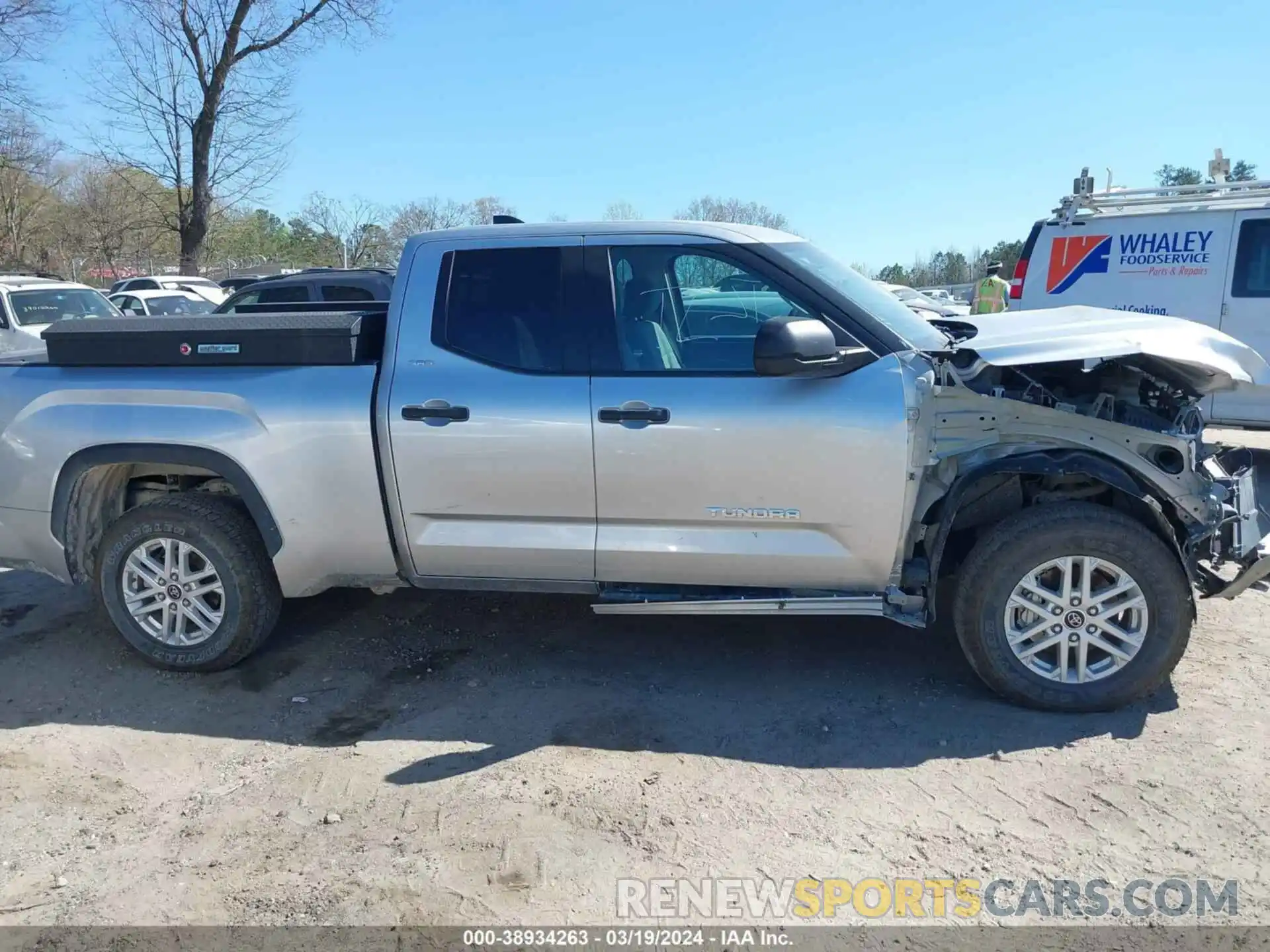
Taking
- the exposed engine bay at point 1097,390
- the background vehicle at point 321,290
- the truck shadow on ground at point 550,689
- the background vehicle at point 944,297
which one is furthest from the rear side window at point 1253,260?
the background vehicle at point 944,297

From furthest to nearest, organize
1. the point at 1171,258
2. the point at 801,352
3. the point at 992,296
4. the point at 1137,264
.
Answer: the point at 992,296
the point at 1137,264
the point at 1171,258
the point at 801,352

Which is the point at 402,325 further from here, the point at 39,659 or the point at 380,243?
the point at 380,243

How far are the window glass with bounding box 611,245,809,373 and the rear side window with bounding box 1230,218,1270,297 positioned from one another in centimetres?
613

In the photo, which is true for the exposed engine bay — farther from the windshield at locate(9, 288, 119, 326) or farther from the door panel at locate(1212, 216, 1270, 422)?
the windshield at locate(9, 288, 119, 326)

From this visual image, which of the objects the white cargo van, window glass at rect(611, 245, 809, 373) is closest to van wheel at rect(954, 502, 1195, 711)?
window glass at rect(611, 245, 809, 373)

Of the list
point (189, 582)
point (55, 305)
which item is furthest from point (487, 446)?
point (55, 305)

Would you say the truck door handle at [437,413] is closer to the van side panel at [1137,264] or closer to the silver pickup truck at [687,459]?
the silver pickup truck at [687,459]

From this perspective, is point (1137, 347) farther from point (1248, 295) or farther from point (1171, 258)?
point (1171, 258)

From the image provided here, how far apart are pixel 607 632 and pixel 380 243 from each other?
1131 inches

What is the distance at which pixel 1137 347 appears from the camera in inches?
139

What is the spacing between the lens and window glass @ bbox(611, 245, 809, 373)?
12.7 feet

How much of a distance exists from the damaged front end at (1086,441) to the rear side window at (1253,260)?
4886 millimetres

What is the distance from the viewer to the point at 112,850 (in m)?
3.10

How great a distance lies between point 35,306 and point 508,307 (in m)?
13.0
